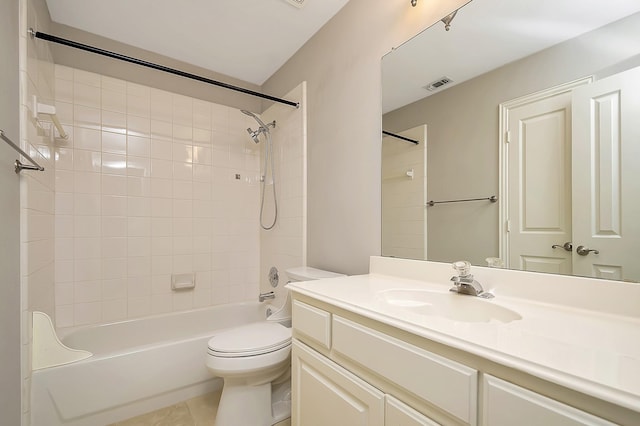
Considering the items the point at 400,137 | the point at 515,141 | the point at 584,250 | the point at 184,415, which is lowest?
the point at 184,415

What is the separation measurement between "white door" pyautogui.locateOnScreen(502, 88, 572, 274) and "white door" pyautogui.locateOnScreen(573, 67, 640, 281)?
0.03 metres

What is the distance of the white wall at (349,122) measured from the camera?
54.9 inches

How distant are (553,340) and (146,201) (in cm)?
243

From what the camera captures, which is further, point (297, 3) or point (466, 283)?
point (297, 3)

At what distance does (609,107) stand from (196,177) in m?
2.43

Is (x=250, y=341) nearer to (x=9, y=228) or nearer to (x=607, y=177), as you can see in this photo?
(x=9, y=228)

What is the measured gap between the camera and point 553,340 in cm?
57

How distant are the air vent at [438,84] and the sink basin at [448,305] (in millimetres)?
902

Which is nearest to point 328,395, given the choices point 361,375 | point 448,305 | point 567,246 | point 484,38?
point 361,375

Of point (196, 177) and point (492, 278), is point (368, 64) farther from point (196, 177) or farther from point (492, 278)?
point (196, 177)

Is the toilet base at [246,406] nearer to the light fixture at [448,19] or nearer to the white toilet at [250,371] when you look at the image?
the white toilet at [250,371]

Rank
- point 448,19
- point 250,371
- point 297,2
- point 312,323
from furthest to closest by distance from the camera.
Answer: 1. point 297,2
2. point 250,371
3. point 448,19
4. point 312,323

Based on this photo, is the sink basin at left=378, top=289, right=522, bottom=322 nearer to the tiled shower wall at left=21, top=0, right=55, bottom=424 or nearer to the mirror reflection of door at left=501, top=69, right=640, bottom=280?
the mirror reflection of door at left=501, top=69, right=640, bottom=280

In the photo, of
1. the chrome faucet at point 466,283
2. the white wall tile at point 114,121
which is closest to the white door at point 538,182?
the chrome faucet at point 466,283
